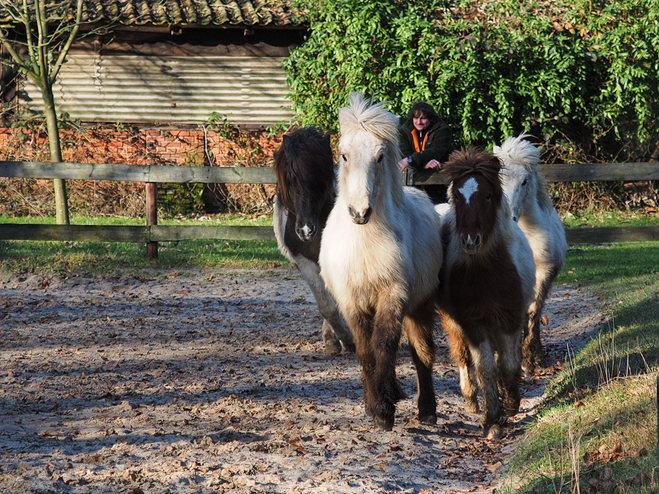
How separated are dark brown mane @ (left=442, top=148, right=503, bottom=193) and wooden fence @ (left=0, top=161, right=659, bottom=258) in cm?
499

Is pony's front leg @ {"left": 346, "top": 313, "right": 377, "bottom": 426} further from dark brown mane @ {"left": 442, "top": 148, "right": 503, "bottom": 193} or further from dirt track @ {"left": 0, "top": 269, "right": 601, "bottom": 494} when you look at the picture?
dark brown mane @ {"left": 442, "top": 148, "right": 503, "bottom": 193}

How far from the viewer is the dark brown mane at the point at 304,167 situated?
6.14 meters

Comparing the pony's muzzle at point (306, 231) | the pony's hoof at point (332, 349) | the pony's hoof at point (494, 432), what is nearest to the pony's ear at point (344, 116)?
the pony's muzzle at point (306, 231)

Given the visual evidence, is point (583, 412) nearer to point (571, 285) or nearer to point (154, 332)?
point (154, 332)

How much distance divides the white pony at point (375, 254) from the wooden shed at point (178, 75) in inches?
474

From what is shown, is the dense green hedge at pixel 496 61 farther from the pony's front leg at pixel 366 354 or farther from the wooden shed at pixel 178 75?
the pony's front leg at pixel 366 354

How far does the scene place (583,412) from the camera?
186 inches

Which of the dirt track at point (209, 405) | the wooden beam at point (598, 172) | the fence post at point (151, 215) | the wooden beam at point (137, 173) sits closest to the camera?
the dirt track at point (209, 405)

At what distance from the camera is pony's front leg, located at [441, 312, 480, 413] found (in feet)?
18.1

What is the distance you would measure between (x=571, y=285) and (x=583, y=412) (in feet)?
17.4

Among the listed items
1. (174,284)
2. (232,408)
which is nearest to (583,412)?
(232,408)

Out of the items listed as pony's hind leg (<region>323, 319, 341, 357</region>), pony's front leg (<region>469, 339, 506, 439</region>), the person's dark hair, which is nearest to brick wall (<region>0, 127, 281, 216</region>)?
the person's dark hair

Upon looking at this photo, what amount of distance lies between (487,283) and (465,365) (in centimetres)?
73

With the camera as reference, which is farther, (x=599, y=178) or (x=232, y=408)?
(x=599, y=178)
